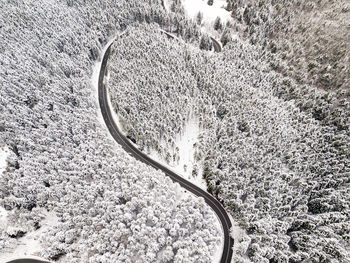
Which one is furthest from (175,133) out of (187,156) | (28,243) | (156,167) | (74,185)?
(28,243)

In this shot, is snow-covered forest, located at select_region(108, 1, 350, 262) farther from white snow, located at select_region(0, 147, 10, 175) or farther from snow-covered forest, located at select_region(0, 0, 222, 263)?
white snow, located at select_region(0, 147, 10, 175)

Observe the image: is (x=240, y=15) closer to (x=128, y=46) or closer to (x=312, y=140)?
(x=128, y=46)

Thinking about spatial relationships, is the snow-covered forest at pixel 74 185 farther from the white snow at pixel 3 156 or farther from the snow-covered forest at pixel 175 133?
the white snow at pixel 3 156

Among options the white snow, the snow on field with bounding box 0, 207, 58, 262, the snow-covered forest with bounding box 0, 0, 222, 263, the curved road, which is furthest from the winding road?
the white snow

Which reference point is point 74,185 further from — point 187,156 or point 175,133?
point 175,133

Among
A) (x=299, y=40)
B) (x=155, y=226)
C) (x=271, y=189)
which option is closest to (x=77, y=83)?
(x=155, y=226)
